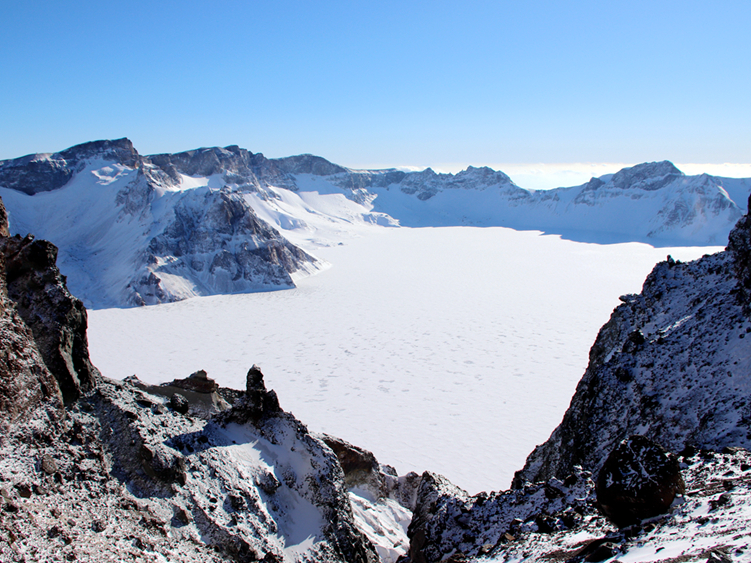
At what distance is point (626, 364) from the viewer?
12453 mm

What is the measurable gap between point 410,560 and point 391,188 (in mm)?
171383

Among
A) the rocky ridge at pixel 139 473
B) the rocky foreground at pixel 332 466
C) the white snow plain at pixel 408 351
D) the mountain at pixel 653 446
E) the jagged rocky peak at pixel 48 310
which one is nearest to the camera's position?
the mountain at pixel 653 446

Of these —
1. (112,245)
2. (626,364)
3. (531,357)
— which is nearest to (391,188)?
(112,245)

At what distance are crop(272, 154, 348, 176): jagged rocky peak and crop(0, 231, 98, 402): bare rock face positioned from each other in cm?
15805

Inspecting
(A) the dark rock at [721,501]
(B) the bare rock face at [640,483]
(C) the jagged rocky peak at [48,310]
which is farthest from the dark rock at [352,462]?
(A) the dark rock at [721,501]

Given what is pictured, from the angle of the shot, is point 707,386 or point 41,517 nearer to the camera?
point 41,517

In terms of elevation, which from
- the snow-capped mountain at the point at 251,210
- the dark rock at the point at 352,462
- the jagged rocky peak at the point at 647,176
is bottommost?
the dark rock at the point at 352,462

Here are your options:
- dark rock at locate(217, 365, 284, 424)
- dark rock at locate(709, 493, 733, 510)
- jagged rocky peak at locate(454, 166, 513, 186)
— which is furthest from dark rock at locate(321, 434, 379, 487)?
jagged rocky peak at locate(454, 166, 513, 186)

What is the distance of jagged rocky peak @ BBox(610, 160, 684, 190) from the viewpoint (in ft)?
469

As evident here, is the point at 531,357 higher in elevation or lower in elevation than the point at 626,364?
lower

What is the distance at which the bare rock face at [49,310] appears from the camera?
33.2 feet

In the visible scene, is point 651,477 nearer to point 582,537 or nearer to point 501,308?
point 582,537

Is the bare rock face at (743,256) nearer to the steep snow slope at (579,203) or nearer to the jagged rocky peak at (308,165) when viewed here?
the steep snow slope at (579,203)

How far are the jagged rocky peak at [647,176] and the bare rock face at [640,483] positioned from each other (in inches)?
6295
